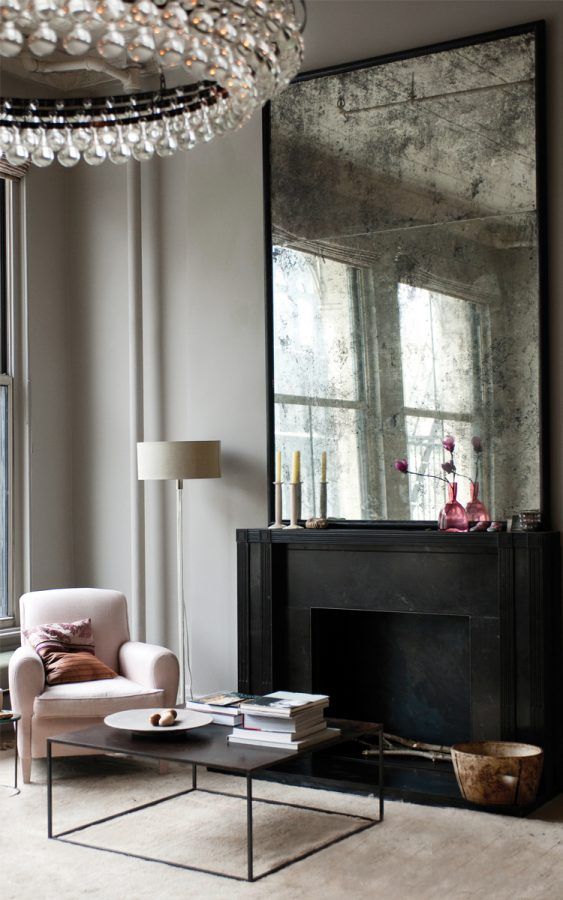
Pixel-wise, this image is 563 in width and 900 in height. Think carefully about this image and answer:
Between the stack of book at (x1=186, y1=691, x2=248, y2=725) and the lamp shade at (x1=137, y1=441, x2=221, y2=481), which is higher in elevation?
the lamp shade at (x1=137, y1=441, x2=221, y2=481)

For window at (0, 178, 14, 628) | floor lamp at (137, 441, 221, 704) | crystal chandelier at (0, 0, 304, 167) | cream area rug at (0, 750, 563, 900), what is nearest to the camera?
crystal chandelier at (0, 0, 304, 167)

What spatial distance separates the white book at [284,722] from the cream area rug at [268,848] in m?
0.42

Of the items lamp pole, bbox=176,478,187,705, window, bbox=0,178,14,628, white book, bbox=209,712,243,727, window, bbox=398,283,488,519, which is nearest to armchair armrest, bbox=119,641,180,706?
lamp pole, bbox=176,478,187,705

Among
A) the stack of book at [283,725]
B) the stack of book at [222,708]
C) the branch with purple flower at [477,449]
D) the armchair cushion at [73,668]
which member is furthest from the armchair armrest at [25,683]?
the branch with purple flower at [477,449]

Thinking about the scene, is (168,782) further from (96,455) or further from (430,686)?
(96,455)

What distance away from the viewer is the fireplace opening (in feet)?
16.0

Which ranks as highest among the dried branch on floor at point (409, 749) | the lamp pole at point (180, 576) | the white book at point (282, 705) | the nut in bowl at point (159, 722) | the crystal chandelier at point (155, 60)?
the crystal chandelier at point (155, 60)

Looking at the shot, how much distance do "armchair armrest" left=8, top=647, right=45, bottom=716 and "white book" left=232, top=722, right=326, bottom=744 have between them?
3.99 feet

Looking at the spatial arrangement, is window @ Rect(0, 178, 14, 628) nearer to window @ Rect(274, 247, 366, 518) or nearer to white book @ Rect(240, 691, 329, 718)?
window @ Rect(274, 247, 366, 518)

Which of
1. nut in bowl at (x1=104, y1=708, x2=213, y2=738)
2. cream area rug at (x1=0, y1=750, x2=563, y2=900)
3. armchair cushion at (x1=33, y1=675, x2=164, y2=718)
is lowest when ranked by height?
cream area rug at (x1=0, y1=750, x2=563, y2=900)

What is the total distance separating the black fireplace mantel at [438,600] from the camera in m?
4.47

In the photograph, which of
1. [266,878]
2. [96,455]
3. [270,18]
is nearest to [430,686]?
[266,878]

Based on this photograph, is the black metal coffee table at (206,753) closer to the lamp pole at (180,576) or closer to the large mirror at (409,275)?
the lamp pole at (180,576)

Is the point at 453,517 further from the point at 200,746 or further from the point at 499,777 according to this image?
the point at 200,746
